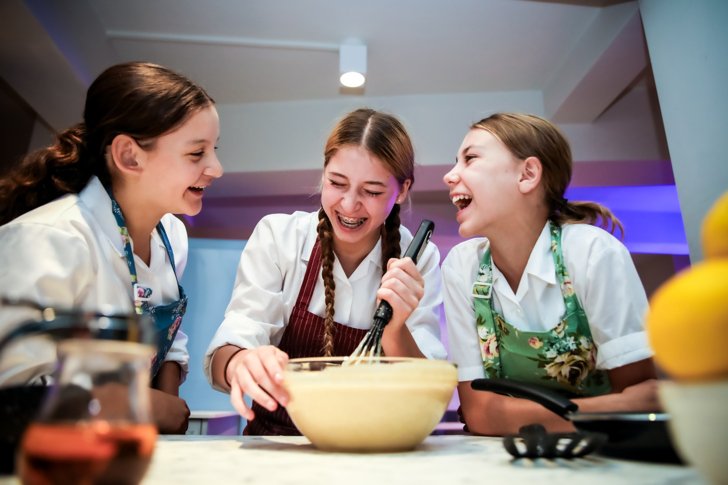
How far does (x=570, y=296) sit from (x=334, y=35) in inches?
89.9

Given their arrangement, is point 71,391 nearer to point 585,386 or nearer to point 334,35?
point 585,386

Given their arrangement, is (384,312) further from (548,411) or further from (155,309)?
(155,309)

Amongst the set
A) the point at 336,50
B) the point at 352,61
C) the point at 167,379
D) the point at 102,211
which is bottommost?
the point at 167,379

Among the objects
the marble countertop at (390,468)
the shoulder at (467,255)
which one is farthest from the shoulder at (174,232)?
the marble countertop at (390,468)

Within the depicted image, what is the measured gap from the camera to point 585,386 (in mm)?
1175

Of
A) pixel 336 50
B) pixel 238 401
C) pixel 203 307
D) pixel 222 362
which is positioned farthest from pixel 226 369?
pixel 336 50

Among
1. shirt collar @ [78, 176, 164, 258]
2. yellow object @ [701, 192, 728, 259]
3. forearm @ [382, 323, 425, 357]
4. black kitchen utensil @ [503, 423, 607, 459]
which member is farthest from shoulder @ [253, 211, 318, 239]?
yellow object @ [701, 192, 728, 259]

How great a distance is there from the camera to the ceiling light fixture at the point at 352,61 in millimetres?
2979

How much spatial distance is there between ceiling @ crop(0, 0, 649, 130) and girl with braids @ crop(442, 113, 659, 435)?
164 cm

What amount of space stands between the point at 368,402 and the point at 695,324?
33cm

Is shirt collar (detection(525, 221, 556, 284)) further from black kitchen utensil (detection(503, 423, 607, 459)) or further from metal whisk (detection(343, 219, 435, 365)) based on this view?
Result: black kitchen utensil (detection(503, 423, 607, 459))

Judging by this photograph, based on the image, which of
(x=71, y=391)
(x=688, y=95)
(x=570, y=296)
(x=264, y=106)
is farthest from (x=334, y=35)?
(x=71, y=391)

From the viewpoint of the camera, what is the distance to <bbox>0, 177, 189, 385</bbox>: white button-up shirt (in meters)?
0.78

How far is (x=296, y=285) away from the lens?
1373 mm
